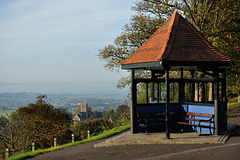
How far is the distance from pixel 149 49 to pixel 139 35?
30.6 ft

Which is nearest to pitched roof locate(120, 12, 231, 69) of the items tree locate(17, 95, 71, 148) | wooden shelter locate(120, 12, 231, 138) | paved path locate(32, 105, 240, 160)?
wooden shelter locate(120, 12, 231, 138)

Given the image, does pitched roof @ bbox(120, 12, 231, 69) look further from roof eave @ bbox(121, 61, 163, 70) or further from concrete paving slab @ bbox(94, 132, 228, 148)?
concrete paving slab @ bbox(94, 132, 228, 148)

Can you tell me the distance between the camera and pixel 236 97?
36625 millimetres

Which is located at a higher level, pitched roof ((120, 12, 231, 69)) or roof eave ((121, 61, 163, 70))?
pitched roof ((120, 12, 231, 69))

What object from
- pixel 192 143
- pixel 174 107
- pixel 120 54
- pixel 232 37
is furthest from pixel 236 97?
pixel 192 143

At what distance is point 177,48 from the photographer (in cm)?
1252

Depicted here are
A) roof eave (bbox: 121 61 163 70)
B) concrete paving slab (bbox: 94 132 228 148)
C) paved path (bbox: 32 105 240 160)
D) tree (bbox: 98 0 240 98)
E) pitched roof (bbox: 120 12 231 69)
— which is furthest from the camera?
tree (bbox: 98 0 240 98)

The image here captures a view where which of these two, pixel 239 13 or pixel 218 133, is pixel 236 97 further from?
pixel 218 133

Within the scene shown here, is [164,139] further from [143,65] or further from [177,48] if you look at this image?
[177,48]

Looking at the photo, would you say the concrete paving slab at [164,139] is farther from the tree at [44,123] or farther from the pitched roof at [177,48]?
the tree at [44,123]

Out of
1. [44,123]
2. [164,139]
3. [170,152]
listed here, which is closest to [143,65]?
[164,139]

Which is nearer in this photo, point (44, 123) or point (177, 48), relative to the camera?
point (177, 48)

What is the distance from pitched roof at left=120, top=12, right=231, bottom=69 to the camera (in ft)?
39.6

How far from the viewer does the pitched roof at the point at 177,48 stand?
12062 mm
